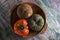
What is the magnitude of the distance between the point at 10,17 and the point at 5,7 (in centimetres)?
10

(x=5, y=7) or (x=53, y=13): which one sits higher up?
(x=53, y=13)

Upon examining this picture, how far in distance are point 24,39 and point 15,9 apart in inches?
6.8

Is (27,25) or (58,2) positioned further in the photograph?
(58,2)

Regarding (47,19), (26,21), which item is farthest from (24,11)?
(47,19)

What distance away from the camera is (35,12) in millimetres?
838

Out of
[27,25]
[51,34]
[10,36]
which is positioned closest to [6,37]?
[10,36]

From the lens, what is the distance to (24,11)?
79 cm

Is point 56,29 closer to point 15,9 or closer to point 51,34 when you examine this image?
point 51,34

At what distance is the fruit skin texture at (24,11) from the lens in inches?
31.1

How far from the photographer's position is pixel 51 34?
0.88 m

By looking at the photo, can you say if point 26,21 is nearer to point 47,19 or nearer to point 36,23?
point 36,23

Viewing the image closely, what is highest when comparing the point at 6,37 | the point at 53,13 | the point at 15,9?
the point at 53,13

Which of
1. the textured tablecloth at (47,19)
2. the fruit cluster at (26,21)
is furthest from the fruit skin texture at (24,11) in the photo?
the textured tablecloth at (47,19)

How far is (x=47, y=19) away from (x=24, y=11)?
0.18 m
